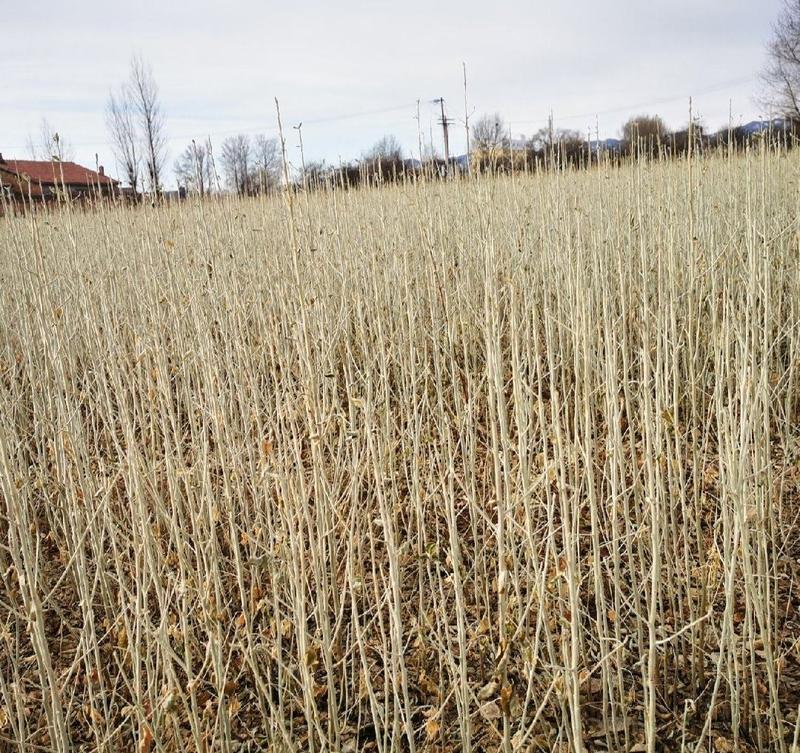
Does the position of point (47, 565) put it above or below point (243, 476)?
below

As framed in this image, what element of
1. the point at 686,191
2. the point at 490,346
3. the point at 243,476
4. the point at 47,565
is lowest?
the point at 47,565

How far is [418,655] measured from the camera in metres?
1.44

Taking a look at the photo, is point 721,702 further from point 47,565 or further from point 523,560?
point 47,565

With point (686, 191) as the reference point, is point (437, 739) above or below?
below

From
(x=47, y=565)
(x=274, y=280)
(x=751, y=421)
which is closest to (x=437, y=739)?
(x=751, y=421)

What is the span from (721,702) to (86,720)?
1.32 m

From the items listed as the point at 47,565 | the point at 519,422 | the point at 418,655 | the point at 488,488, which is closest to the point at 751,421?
the point at 519,422

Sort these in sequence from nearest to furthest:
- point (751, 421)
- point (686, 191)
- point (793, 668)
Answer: point (751, 421) → point (793, 668) → point (686, 191)

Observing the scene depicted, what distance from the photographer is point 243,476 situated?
68.4 inches

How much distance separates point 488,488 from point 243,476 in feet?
2.83

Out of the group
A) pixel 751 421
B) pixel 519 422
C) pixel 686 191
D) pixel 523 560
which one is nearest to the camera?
pixel 519 422

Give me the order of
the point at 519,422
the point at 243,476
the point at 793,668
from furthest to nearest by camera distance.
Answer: the point at 243,476, the point at 793,668, the point at 519,422

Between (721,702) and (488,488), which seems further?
(488,488)

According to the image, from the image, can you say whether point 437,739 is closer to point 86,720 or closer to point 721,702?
point 721,702
